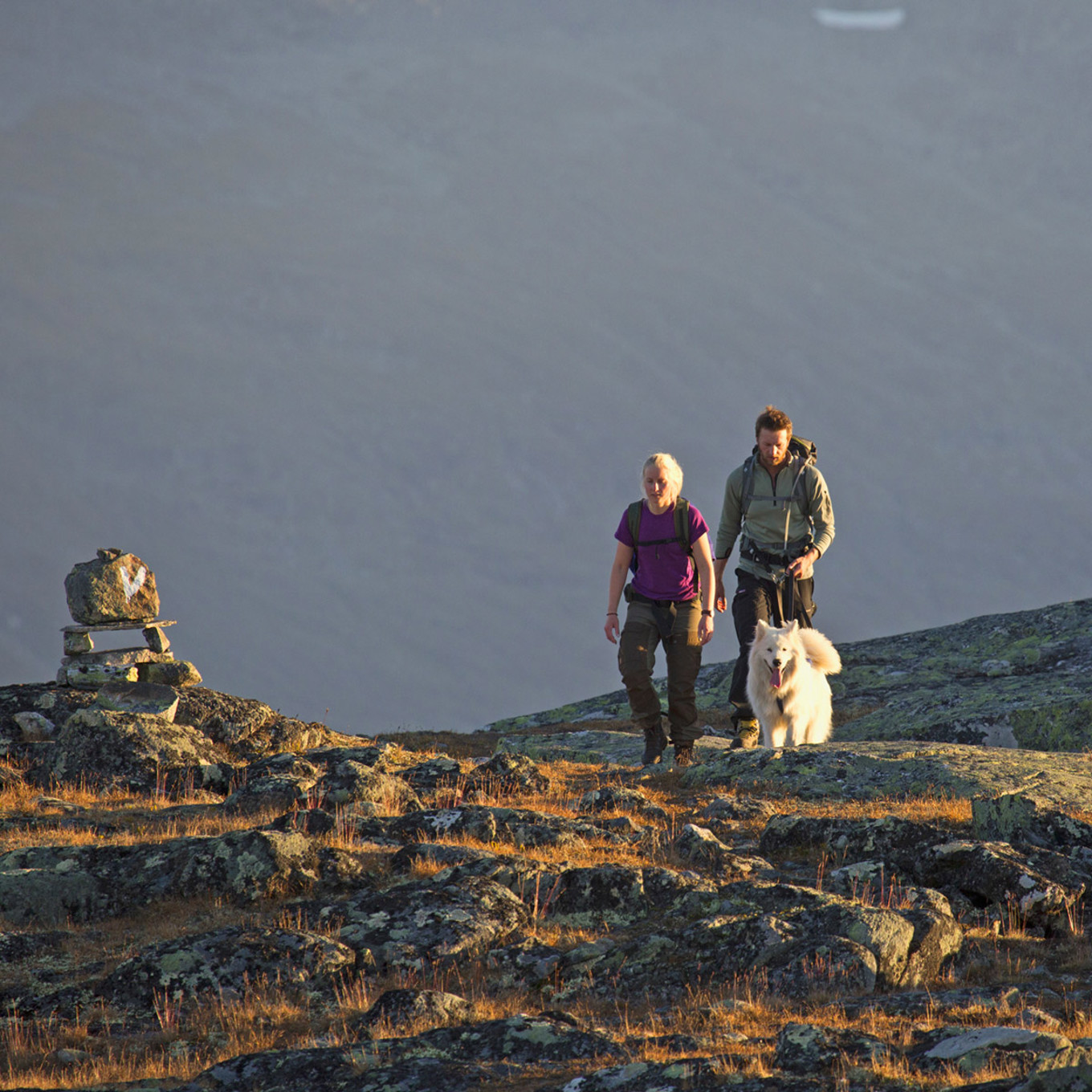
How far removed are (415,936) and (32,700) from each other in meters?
13.4

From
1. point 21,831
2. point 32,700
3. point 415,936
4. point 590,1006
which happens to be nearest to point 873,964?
point 590,1006

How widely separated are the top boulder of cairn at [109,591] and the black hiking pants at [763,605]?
36.2 ft

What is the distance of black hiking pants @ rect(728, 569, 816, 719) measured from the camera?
14.4 meters

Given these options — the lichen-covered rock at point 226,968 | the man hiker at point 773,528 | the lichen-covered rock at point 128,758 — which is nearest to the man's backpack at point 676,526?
the man hiker at point 773,528

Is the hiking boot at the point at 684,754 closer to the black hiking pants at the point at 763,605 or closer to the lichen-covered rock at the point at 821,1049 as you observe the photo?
the black hiking pants at the point at 763,605

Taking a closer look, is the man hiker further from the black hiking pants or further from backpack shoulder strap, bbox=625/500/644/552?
backpack shoulder strap, bbox=625/500/644/552

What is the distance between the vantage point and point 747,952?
23.4ft

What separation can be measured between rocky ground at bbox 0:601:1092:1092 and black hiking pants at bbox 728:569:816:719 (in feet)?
5.28

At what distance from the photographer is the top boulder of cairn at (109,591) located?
1909 centimetres

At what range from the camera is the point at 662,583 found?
44.8ft

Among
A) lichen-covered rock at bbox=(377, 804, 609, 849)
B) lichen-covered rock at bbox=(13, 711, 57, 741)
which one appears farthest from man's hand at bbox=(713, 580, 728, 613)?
lichen-covered rock at bbox=(13, 711, 57, 741)

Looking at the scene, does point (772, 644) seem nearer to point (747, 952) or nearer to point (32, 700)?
point (747, 952)

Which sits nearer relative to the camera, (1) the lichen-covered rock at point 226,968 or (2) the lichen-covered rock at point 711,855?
(1) the lichen-covered rock at point 226,968

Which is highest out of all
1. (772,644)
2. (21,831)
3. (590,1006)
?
(772,644)
